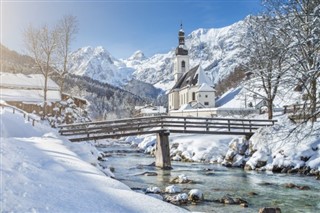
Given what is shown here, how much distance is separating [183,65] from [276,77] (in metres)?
88.4

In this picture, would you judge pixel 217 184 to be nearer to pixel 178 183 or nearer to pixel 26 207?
pixel 178 183

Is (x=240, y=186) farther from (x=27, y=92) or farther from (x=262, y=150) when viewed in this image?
(x=27, y=92)

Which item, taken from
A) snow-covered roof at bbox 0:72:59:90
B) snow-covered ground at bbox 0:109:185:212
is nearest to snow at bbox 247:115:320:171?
snow-covered ground at bbox 0:109:185:212

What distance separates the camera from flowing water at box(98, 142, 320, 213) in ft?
43.8

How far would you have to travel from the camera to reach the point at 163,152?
Answer: 26.6 m

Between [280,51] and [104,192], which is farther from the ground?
Answer: [280,51]

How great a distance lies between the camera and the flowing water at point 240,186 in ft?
43.8

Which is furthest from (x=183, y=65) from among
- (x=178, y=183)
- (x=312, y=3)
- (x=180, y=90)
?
(x=312, y=3)

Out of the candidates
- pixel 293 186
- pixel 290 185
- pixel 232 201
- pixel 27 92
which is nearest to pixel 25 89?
pixel 27 92

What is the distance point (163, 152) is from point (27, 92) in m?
24.9

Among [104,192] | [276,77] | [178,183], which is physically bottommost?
[178,183]

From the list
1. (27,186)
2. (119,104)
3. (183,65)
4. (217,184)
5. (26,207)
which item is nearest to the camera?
(26,207)

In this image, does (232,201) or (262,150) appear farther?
(262,150)

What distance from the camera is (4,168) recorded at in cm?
862
